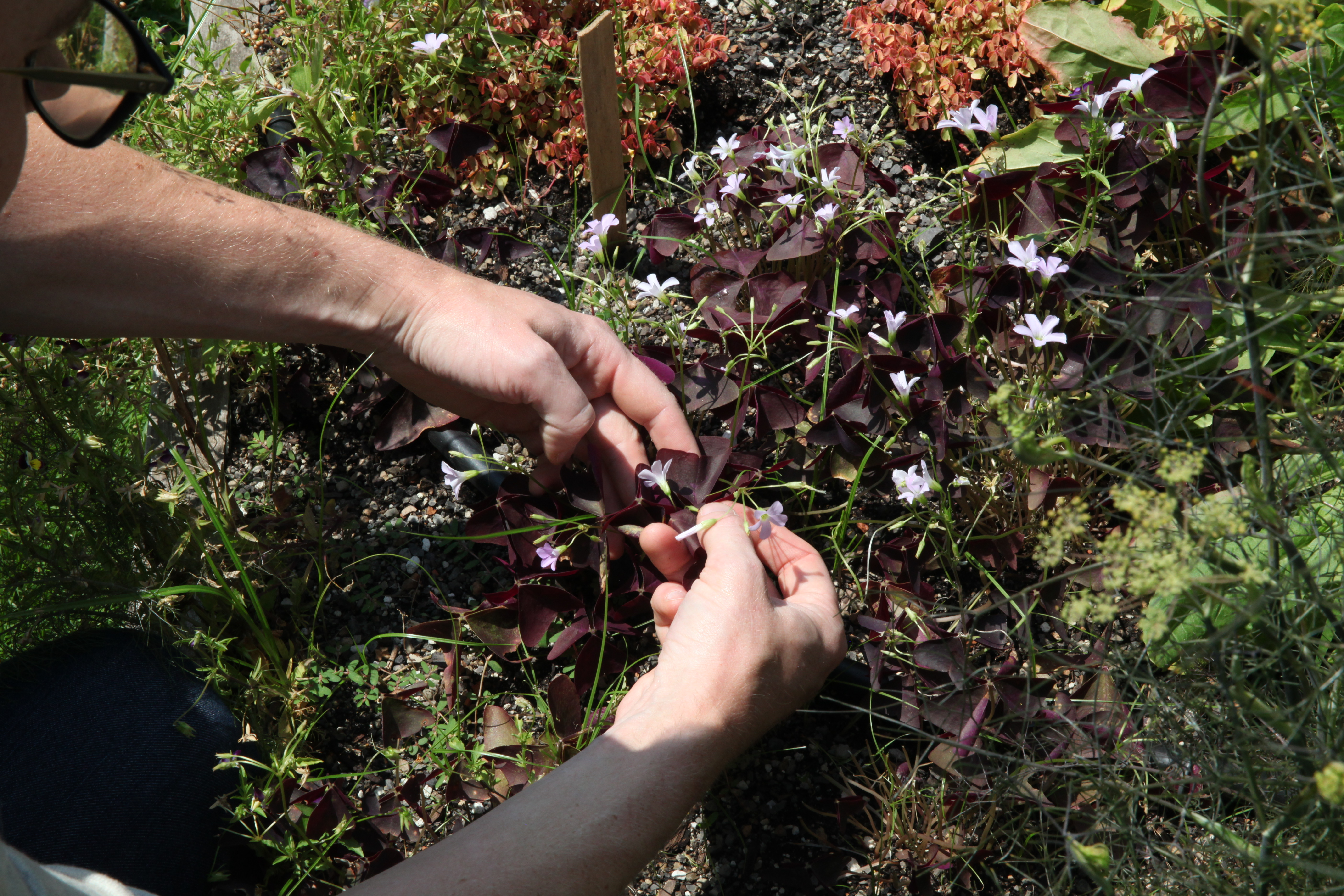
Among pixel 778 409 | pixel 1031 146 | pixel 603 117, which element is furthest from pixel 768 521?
pixel 1031 146

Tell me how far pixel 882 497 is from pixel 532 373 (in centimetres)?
82

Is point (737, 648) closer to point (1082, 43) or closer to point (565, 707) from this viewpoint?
point (565, 707)

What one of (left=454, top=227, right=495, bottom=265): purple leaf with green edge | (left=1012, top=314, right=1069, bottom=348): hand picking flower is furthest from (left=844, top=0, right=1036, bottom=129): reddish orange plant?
(left=454, top=227, right=495, bottom=265): purple leaf with green edge

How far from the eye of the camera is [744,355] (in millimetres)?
1921

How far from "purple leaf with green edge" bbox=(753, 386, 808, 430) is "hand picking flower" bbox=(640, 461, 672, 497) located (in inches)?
11.0

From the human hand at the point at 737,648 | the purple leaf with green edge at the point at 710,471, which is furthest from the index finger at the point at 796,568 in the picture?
the purple leaf with green edge at the point at 710,471

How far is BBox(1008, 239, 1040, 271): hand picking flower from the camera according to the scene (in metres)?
1.67

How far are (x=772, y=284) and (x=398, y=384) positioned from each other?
37.1 inches

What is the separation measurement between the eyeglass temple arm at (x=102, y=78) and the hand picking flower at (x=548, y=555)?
1.00 meters

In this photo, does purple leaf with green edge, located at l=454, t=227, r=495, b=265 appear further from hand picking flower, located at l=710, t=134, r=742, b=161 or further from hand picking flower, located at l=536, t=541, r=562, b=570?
hand picking flower, located at l=536, t=541, r=562, b=570

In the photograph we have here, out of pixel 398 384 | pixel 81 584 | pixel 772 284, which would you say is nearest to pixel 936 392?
pixel 772 284

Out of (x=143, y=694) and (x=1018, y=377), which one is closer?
(x=143, y=694)

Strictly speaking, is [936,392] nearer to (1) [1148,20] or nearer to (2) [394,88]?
(1) [1148,20]

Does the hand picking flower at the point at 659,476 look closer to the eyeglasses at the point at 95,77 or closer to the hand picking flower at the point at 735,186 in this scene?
the hand picking flower at the point at 735,186
